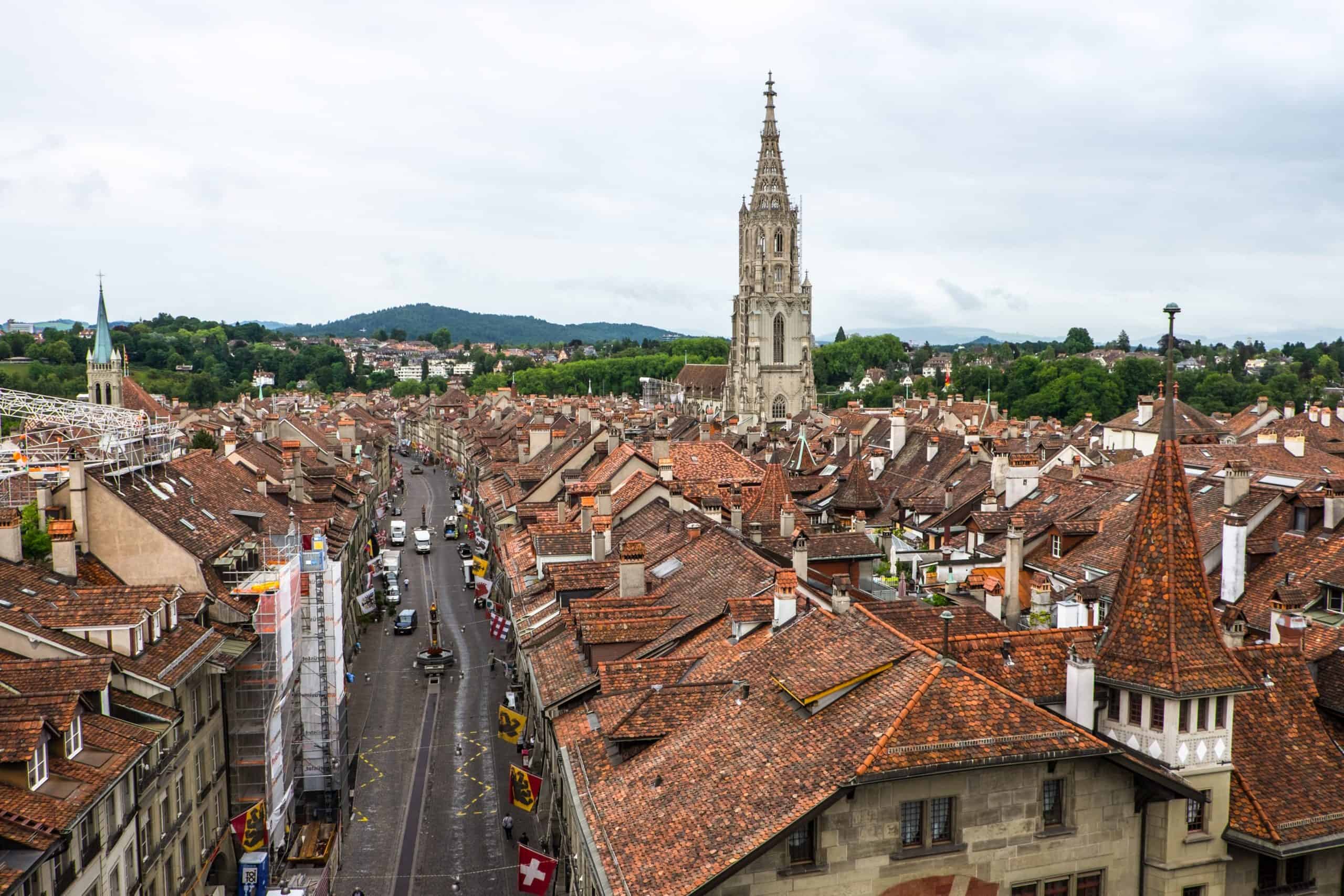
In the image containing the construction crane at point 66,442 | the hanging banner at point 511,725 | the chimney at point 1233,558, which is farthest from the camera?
the construction crane at point 66,442

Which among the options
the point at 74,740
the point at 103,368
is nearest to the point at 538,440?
the point at 74,740

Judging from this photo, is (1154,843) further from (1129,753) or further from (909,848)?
(909,848)

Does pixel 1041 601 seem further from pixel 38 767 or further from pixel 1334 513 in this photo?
pixel 38 767

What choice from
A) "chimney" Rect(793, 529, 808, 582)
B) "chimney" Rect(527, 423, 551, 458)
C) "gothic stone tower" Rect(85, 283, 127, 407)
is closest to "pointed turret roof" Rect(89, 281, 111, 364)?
"gothic stone tower" Rect(85, 283, 127, 407)

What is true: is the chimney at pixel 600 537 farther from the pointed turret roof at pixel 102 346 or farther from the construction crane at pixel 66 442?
the pointed turret roof at pixel 102 346

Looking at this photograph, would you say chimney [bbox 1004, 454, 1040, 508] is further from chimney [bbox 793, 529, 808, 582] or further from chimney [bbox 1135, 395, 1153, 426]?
chimney [bbox 1135, 395, 1153, 426]

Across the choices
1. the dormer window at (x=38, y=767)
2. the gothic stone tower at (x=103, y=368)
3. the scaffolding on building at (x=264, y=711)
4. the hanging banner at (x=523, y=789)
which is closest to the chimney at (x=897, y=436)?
the hanging banner at (x=523, y=789)

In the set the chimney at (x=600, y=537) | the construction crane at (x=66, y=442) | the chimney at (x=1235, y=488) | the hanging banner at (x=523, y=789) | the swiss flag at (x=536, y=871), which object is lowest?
the hanging banner at (x=523, y=789)
